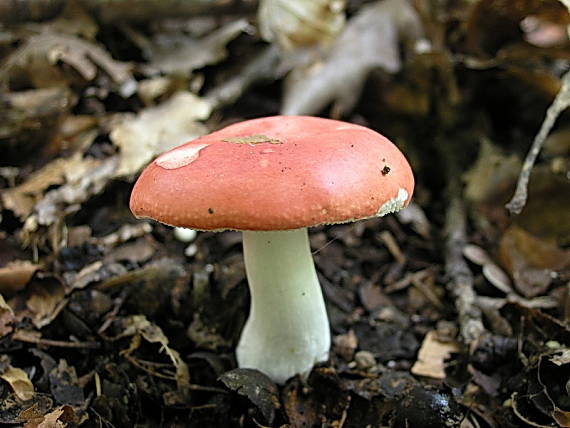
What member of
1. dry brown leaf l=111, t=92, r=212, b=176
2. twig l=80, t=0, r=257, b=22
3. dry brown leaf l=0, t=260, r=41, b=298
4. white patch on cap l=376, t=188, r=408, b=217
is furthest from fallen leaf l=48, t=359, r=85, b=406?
twig l=80, t=0, r=257, b=22

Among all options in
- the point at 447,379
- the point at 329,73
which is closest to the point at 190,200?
the point at 447,379

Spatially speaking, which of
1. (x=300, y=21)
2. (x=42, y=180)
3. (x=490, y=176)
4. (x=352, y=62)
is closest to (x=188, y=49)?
(x=300, y=21)

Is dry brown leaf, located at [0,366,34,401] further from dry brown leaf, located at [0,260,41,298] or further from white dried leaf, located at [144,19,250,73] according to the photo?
white dried leaf, located at [144,19,250,73]

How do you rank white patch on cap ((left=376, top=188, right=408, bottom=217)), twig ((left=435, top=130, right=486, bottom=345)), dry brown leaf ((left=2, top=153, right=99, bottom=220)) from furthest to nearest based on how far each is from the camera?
dry brown leaf ((left=2, top=153, right=99, bottom=220)) → twig ((left=435, top=130, right=486, bottom=345)) → white patch on cap ((left=376, top=188, right=408, bottom=217))

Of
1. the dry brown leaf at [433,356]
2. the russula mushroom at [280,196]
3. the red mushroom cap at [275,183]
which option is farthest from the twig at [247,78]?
the dry brown leaf at [433,356]

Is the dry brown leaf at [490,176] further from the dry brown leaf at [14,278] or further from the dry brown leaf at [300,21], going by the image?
the dry brown leaf at [14,278]
